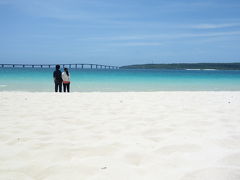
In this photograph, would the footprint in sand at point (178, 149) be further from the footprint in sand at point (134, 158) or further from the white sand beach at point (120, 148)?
the footprint in sand at point (134, 158)

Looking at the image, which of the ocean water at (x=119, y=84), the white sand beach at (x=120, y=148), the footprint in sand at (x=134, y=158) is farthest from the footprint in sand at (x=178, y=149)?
the ocean water at (x=119, y=84)

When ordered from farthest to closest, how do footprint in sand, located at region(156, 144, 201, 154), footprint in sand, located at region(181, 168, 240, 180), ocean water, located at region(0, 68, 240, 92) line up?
ocean water, located at region(0, 68, 240, 92) → footprint in sand, located at region(156, 144, 201, 154) → footprint in sand, located at region(181, 168, 240, 180)

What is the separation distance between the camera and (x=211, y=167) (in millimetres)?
2336

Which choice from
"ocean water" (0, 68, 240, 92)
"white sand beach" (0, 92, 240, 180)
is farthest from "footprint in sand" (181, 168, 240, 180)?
"ocean water" (0, 68, 240, 92)

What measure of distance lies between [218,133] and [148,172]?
1.74 m

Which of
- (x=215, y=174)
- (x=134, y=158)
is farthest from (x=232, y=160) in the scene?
(x=134, y=158)

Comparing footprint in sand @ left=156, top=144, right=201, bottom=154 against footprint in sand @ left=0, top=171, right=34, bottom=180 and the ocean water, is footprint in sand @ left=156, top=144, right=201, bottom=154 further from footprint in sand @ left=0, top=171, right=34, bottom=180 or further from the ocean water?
the ocean water

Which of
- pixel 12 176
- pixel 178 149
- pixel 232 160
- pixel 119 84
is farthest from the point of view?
pixel 119 84

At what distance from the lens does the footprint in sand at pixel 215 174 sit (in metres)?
2.11

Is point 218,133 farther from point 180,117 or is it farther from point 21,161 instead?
point 21,161

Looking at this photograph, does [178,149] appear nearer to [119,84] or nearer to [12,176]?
[12,176]

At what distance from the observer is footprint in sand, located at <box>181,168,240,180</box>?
2107 millimetres

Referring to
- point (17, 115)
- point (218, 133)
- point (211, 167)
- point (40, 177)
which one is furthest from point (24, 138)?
point (218, 133)

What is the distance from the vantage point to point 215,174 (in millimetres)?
2184
